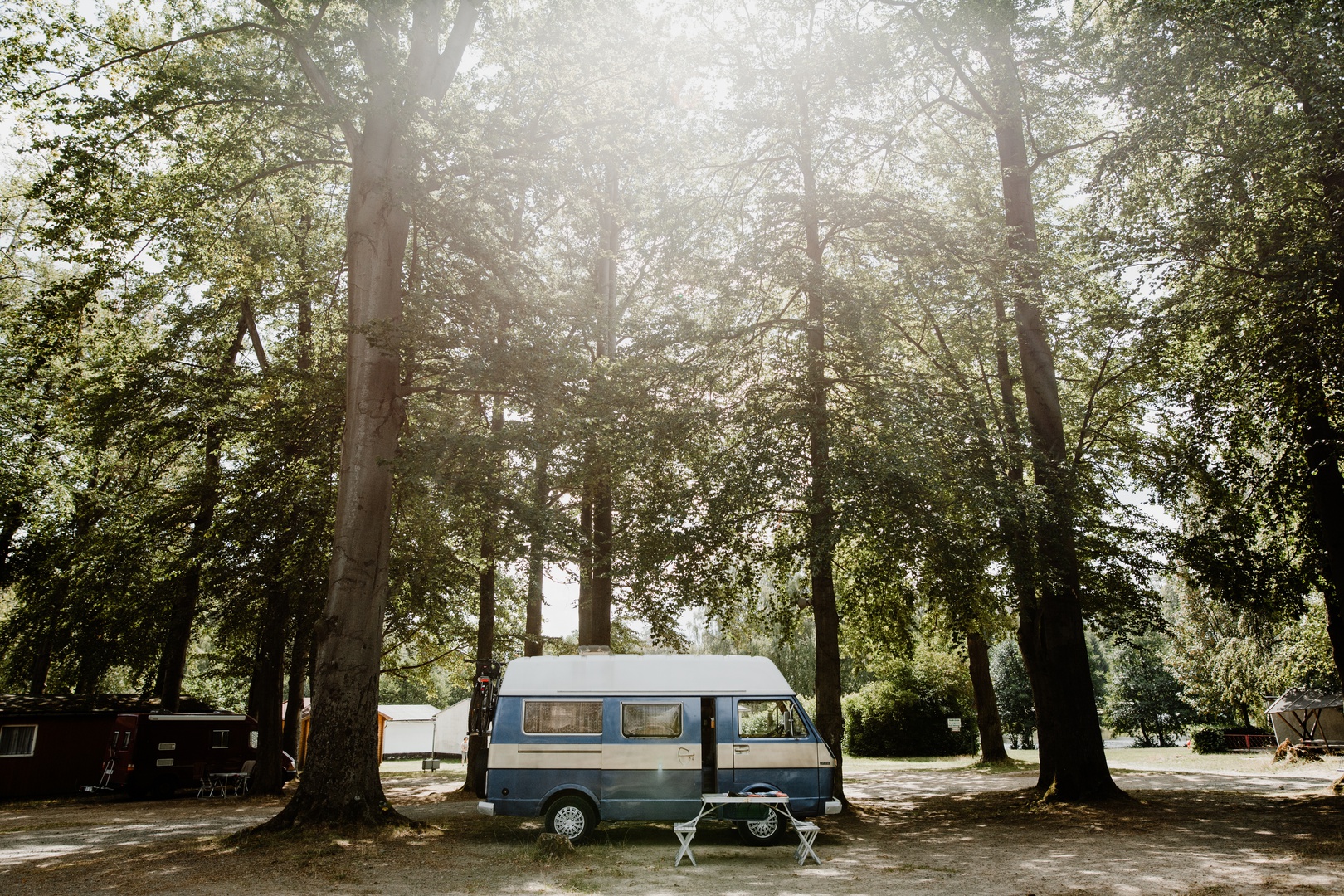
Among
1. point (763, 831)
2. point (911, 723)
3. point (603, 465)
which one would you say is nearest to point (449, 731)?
point (911, 723)

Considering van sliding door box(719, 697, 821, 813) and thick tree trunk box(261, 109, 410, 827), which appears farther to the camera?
van sliding door box(719, 697, 821, 813)

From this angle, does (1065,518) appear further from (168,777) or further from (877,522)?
(168,777)

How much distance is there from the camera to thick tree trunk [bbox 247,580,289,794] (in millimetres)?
19078

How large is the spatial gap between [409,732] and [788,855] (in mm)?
40009

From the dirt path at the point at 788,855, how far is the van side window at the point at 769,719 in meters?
1.52

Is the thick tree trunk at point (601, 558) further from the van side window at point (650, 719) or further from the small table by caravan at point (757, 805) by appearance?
the small table by caravan at point (757, 805)

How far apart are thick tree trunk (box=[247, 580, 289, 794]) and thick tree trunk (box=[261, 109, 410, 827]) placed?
22.1 ft

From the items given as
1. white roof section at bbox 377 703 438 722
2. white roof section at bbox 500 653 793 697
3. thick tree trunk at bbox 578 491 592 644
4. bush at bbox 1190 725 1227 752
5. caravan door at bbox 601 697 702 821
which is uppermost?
thick tree trunk at bbox 578 491 592 644

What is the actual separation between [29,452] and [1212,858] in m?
26.8

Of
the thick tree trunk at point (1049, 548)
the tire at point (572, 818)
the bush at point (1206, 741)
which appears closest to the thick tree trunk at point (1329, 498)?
the thick tree trunk at point (1049, 548)

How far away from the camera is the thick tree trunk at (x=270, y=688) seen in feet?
62.6

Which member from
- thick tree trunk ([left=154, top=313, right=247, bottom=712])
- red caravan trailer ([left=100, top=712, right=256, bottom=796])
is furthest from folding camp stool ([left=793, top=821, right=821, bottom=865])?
red caravan trailer ([left=100, top=712, right=256, bottom=796])

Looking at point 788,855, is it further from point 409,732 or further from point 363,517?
point 409,732

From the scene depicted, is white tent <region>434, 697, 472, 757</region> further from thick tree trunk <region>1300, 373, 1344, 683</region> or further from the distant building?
thick tree trunk <region>1300, 373, 1344, 683</region>
